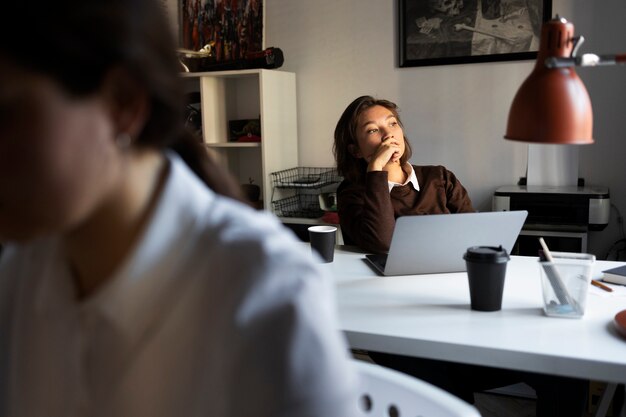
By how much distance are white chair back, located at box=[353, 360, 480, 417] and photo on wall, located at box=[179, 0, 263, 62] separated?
117 inches

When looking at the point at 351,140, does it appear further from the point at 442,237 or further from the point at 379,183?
the point at 442,237

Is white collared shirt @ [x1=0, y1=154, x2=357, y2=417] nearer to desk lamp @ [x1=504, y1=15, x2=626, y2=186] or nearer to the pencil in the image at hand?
desk lamp @ [x1=504, y1=15, x2=626, y2=186]

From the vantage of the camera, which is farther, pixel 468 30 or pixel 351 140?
pixel 468 30

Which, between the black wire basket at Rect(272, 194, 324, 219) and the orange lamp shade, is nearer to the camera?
the orange lamp shade

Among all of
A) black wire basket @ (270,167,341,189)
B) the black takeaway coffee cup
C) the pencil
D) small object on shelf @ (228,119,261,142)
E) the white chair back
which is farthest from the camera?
small object on shelf @ (228,119,261,142)

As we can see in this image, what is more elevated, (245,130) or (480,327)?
(245,130)

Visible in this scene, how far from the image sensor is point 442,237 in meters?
1.55

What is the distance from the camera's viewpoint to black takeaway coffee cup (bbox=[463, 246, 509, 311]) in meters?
1.32

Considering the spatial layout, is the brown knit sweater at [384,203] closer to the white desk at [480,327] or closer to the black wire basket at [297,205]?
the white desk at [480,327]

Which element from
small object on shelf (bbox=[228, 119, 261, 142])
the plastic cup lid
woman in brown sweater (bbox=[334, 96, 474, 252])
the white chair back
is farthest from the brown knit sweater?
small object on shelf (bbox=[228, 119, 261, 142])

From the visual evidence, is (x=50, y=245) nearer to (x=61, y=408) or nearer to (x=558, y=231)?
(x=61, y=408)

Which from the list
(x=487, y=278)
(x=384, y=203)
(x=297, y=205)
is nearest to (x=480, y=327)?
(x=487, y=278)

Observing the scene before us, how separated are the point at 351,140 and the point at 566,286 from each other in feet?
4.12

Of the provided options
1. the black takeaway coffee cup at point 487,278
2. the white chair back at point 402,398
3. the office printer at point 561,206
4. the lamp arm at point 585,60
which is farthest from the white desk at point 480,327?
the office printer at point 561,206
